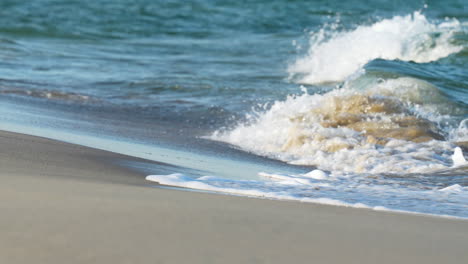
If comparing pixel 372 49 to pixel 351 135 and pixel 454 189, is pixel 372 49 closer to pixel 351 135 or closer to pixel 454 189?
pixel 351 135

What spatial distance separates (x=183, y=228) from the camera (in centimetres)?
223

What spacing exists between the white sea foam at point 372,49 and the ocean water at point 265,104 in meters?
0.04

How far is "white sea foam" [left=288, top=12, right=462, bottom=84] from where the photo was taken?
11414 mm

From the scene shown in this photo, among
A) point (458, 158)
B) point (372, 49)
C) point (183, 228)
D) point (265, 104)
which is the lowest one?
point (183, 228)

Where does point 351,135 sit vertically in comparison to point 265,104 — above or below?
below

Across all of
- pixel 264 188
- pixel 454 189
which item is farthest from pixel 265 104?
pixel 264 188

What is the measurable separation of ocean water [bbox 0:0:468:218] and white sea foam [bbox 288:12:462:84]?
35 millimetres

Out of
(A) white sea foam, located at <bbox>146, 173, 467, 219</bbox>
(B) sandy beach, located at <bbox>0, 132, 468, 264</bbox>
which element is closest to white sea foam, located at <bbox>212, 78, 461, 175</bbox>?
(A) white sea foam, located at <bbox>146, 173, 467, 219</bbox>

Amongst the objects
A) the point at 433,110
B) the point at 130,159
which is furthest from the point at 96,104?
the point at 130,159

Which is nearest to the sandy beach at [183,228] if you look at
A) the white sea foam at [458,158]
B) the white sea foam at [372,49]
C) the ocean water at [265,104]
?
the ocean water at [265,104]

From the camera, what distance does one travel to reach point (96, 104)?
26.1 feet

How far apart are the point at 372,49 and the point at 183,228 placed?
11376 mm

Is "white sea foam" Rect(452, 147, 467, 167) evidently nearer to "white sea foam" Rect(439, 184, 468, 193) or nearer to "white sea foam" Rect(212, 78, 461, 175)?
"white sea foam" Rect(212, 78, 461, 175)

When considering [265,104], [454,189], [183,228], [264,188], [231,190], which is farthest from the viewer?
[265,104]
